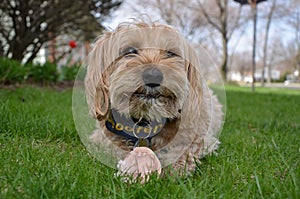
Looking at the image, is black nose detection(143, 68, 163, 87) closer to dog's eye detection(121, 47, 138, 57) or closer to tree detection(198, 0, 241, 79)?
dog's eye detection(121, 47, 138, 57)

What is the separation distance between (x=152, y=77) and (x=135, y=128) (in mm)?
500

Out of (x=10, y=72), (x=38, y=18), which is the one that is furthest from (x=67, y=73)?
(x=10, y=72)

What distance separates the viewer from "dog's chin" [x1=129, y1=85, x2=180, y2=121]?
2221 millimetres

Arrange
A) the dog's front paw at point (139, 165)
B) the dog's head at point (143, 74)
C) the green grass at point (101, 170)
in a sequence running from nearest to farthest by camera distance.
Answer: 1. the green grass at point (101, 170)
2. the dog's front paw at point (139, 165)
3. the dog's head at point (143, 74)

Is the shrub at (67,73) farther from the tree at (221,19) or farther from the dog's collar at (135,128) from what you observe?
the tree at (221,19)

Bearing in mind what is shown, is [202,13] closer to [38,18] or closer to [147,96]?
[38,18]

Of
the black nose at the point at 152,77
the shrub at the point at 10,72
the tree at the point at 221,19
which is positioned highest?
the black nose at the point at 152,77

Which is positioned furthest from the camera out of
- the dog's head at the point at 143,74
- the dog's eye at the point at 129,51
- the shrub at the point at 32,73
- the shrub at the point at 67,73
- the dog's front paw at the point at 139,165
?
the shrub at the point at 67,73

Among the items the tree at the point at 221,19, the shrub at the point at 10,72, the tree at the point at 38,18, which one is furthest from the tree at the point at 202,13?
the shrub at the point at 10,72

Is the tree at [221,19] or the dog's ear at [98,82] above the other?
the dog's ear at [98,82]

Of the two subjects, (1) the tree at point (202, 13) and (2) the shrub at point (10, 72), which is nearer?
(2) the shrub at point (10, 72)

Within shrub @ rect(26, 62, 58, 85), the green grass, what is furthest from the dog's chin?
shrub @ rect(26, 62, 58, 85)

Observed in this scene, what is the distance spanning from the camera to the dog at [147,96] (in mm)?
2227

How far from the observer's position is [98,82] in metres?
2.54
